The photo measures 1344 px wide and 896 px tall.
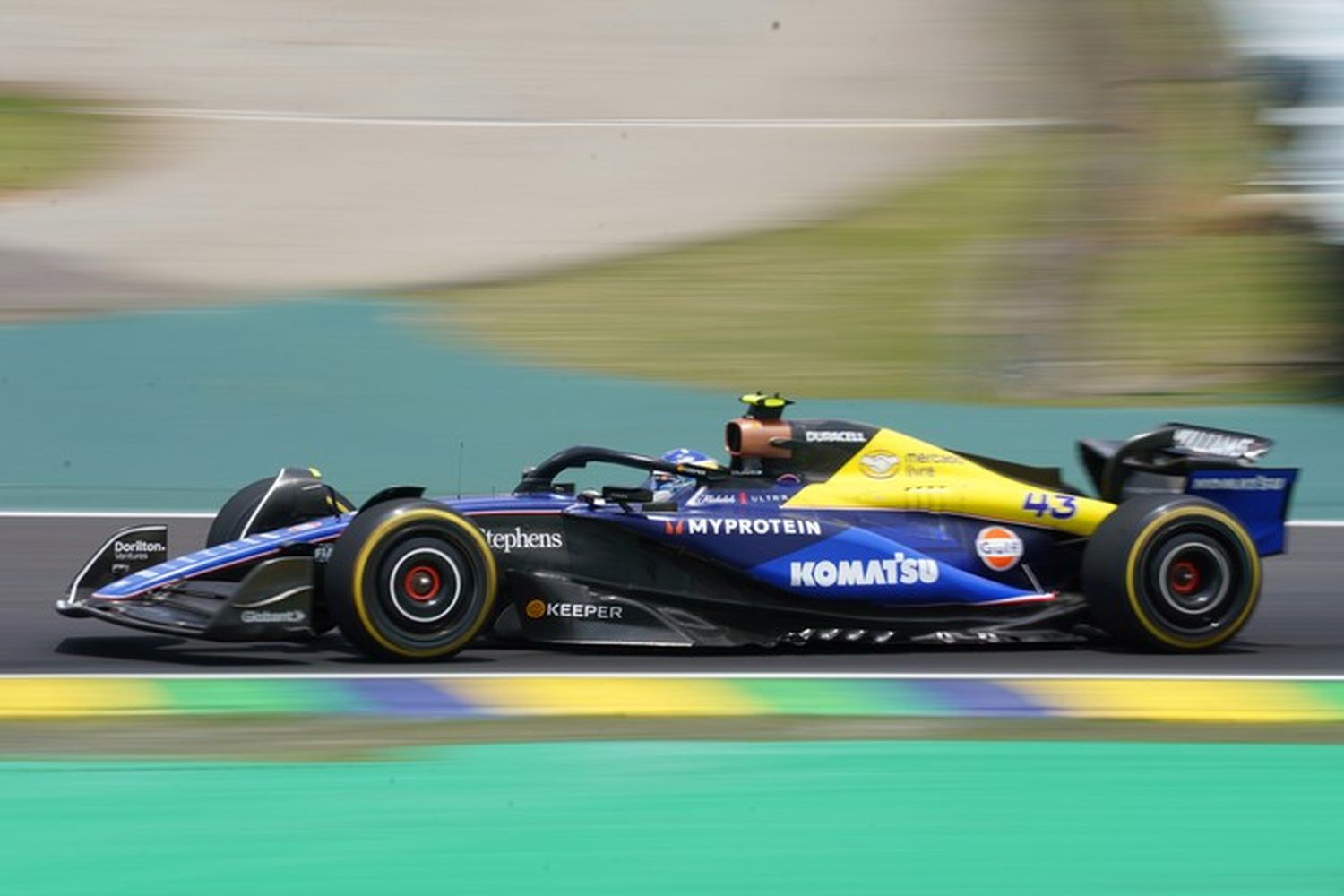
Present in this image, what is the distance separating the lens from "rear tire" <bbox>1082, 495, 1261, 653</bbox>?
851 cm

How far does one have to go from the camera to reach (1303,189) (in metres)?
17.2

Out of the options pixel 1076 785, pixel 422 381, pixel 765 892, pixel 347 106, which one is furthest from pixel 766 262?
pixel 765 892

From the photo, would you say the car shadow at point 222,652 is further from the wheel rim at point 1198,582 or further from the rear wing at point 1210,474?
the rear wing at point 1210,474

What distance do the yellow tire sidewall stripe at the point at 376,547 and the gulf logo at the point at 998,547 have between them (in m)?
1.94

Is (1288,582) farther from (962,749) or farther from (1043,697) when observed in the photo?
(962,749)

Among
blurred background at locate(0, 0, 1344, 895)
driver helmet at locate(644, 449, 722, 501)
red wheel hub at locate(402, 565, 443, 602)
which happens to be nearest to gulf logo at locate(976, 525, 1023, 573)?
blurred background at locate(0, 0, 1344, 895)

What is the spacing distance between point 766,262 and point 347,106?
234 inches

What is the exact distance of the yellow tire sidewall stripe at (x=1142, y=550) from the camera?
8.48m

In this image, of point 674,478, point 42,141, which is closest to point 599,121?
point 42,141

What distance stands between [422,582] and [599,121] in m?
14.5

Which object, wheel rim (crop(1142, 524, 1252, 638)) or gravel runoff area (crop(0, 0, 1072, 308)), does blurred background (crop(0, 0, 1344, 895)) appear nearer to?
gravel runoff area (crop(0, 0, 1072, 308))

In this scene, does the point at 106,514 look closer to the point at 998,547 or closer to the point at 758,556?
the point at 758,556

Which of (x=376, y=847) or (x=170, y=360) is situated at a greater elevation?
(x=170, y=360)

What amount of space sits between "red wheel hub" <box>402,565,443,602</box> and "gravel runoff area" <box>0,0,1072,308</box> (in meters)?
8.99
